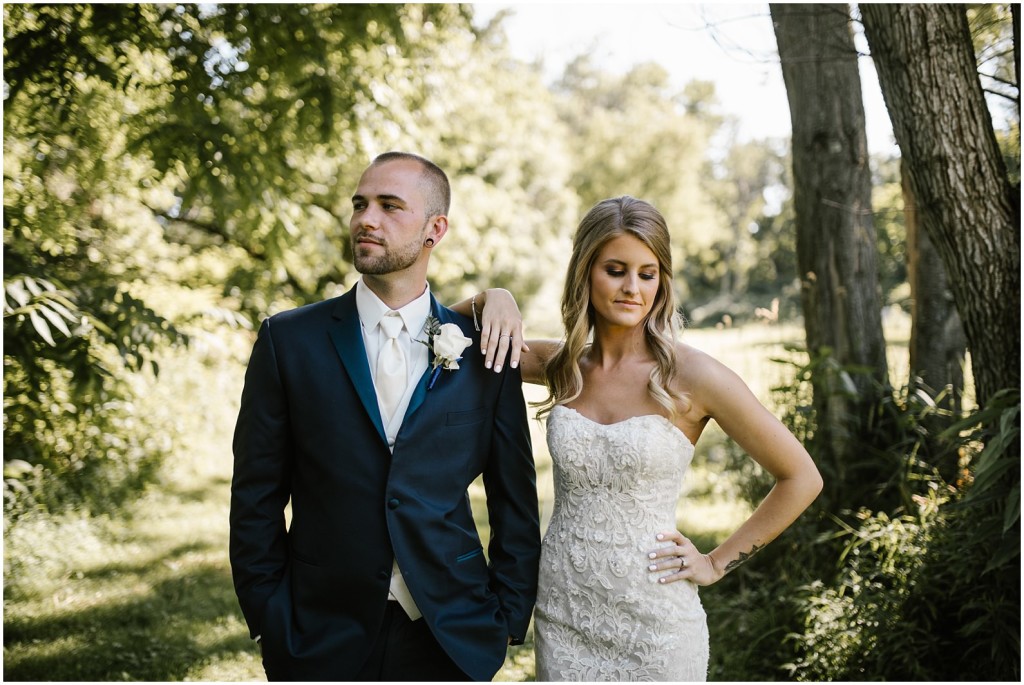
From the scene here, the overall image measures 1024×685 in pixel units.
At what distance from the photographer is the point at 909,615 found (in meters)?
3.78

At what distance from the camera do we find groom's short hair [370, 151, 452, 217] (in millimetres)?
2486

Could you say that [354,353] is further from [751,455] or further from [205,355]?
[205,355]

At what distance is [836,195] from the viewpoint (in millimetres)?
5164

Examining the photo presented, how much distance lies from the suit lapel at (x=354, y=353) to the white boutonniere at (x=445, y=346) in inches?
7.3

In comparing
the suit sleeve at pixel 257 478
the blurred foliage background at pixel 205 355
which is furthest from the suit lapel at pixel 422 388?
the blurred foliage background at pixel 205 355

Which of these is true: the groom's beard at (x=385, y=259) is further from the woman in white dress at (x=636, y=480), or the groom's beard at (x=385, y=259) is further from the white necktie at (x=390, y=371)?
the woman in white dress at (x=636, y=480)

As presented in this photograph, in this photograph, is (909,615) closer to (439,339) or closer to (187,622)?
(439,339)

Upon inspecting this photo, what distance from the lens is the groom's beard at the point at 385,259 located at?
2.38m

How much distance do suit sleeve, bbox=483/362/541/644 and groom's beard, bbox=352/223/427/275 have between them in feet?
1.69

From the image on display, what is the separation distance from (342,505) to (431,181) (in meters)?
1.06

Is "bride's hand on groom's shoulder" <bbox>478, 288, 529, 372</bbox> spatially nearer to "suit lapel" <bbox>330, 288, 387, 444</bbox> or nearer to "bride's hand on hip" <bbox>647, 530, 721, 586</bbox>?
"suit lapel" <bbox>330, 288, 387, 444</bbox>

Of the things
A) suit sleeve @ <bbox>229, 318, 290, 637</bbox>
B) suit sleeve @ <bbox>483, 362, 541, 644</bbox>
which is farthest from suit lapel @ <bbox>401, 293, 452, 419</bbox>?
suit sleeve @ <bbox>229, 318, 290, 637</bbox>

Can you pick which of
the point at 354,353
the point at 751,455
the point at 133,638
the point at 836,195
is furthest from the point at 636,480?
Result: the point at 133,638

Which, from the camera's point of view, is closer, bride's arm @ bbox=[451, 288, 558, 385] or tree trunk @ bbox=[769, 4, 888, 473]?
bride's arm @ bbox=[451, 288, 558, 385]
